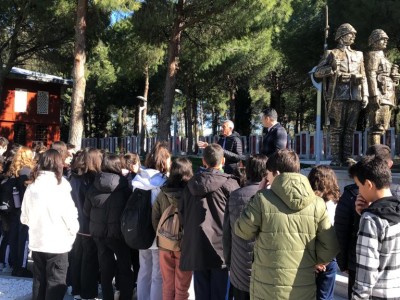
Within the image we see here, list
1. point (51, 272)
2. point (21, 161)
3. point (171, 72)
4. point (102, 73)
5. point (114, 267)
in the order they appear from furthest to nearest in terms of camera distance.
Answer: point (102, 73)
point (171, 72)
point (21, 161)
point (114, 267)
point (51, 272)

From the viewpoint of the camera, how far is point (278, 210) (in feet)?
8.71

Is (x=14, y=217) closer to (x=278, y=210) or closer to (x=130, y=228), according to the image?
(x=130, y=228)

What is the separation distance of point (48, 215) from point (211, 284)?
1575mm

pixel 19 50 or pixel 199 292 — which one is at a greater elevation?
pixel 19 50

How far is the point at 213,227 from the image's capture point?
3623 mm

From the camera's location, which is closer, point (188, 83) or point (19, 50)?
point (19, 50)

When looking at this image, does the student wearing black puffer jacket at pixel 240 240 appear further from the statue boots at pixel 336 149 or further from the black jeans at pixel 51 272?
the statue boots at pixel 336 149

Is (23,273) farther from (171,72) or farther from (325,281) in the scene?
(171,72)

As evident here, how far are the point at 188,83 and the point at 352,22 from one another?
11.7m

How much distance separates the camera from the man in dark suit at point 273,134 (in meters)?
4.91

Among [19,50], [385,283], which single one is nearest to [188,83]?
[19,50]

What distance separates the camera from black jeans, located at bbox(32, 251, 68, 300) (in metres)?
4.00

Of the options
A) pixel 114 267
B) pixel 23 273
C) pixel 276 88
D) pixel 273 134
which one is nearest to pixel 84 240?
pixel 114 267

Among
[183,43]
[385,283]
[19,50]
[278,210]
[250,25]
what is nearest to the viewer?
[385,283]
